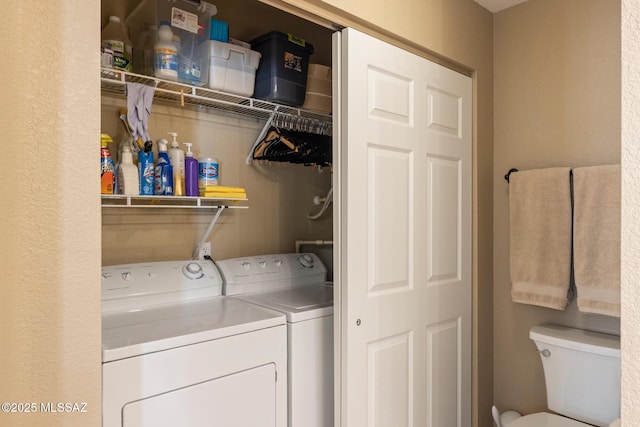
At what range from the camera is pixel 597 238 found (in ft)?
6.17

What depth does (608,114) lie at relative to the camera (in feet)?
6.48

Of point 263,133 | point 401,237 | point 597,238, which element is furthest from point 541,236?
point 263,133

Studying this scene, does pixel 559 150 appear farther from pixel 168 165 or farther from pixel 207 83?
pixel 168 165

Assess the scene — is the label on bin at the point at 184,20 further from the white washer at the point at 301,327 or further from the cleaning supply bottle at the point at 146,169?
the white washer at the point at 301,327

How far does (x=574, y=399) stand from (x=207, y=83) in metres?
2.21

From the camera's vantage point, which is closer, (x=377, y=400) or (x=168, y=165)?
(x=377, y=400)

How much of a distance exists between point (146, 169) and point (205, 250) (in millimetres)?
544

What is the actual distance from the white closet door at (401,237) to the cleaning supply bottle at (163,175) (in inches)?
29.3

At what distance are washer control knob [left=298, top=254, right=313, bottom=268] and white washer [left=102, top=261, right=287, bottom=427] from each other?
→ 0.55m

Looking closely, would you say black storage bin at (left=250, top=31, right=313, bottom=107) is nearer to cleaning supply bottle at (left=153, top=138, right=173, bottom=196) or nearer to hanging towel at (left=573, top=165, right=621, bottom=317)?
cleaning supply bottle at (left=153, top=138, right=173, bottom=196)

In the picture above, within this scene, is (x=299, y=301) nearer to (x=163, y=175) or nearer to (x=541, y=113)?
(x=163, y=175)
